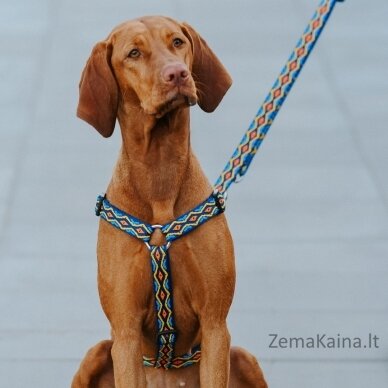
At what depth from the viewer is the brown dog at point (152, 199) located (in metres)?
4.67

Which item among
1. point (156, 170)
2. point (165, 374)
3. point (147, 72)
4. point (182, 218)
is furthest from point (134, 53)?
point (165, 374)

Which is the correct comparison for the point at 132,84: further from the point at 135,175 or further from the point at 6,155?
the point at 6,155

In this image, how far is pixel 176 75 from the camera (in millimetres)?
4441

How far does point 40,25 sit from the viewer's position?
41.6 ft

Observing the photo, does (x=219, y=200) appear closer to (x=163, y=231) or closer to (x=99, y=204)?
(x=163, y=231)

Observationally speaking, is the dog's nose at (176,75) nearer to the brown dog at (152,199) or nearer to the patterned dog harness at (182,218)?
the brown dog at (152,199)

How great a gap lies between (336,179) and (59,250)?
7.01 ft

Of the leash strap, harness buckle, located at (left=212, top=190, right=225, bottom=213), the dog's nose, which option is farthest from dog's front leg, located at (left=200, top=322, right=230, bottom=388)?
Result: the dog's nose

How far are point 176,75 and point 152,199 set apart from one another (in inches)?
21.4

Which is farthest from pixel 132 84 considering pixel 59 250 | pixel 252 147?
pixel 59 250

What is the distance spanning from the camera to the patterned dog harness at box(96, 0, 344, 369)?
4.75 metres

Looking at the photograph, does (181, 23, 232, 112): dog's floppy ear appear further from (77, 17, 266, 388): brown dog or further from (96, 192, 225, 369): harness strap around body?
(96, 192, 225, 369): harness strap around body

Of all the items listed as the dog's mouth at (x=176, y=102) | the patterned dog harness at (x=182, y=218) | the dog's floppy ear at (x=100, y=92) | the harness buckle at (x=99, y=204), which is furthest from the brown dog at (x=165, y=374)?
the dog's mouth at (x=176, y=102)

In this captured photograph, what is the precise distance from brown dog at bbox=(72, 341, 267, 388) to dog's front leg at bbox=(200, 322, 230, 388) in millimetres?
313
